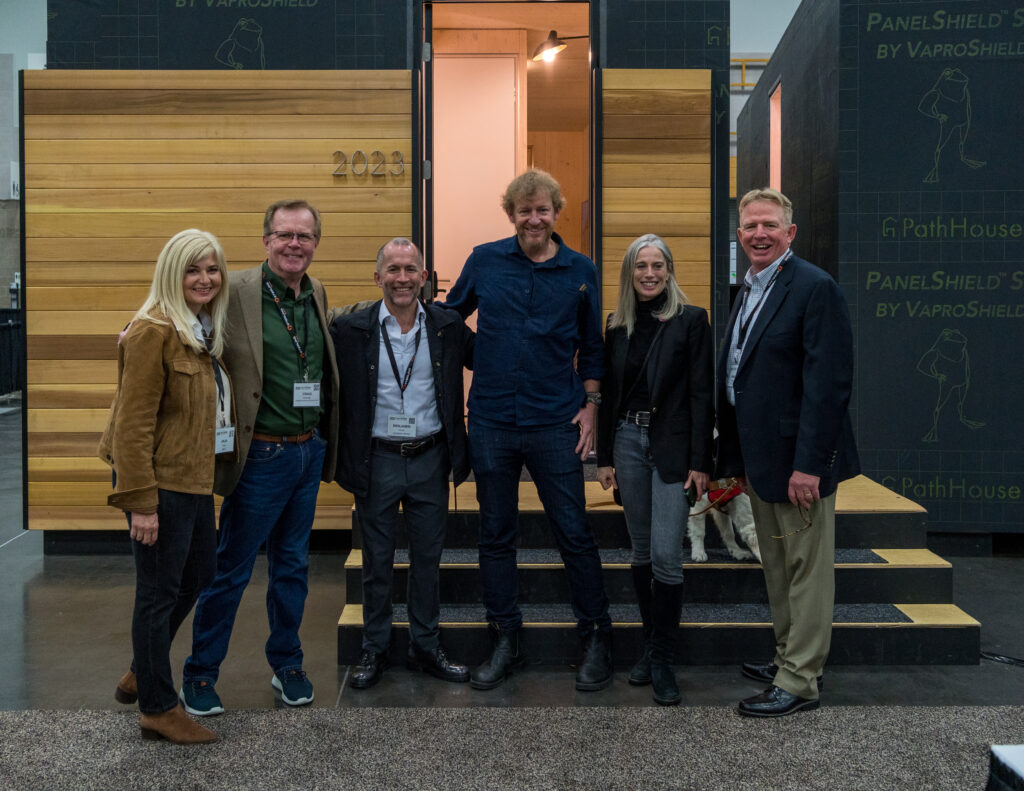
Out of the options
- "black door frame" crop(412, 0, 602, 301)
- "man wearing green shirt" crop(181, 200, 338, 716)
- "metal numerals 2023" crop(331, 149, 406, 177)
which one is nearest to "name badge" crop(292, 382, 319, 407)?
"man wearing green shirt" crop(181, 200, 338, 716)

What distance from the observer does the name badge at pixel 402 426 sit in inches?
116

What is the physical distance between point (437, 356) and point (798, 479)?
1195mm

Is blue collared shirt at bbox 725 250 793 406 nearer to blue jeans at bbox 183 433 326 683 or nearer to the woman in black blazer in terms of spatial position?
the woman in black blazer

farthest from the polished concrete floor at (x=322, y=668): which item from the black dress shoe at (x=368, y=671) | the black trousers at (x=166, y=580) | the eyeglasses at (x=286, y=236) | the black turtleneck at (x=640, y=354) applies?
the eyeglasses at (x=286, y=236)

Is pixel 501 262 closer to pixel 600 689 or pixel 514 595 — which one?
pixel 514 595

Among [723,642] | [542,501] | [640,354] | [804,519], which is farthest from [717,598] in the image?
[640,354]

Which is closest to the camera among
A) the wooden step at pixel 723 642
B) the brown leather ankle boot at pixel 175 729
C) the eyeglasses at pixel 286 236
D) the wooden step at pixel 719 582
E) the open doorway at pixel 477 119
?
the brown leather ankle boot at pixel 175 729

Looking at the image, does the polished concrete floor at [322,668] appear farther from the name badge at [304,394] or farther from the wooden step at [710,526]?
the name badge at [304,394]

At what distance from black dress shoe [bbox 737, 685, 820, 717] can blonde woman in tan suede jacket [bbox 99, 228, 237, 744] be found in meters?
1.62

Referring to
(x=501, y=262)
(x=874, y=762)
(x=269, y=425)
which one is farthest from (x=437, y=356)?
(x=874, y=762)

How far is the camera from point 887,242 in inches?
189

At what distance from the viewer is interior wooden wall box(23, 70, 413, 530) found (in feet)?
15.1

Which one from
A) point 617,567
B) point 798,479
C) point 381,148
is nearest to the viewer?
point 798,479

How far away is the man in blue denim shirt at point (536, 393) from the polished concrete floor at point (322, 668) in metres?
0.16
